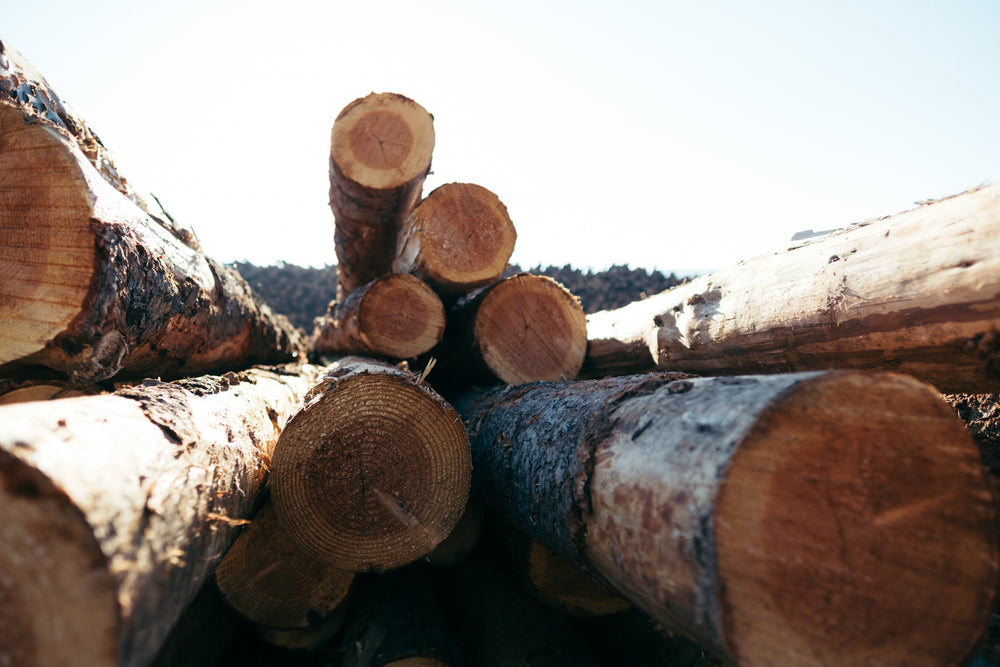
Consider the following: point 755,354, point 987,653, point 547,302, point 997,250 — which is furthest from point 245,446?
point 987,653

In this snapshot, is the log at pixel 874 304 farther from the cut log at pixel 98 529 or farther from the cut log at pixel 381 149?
the cut log at pixel 98 529

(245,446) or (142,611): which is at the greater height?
(245,446)

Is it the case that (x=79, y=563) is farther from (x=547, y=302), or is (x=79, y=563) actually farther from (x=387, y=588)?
(x=547, y=302)

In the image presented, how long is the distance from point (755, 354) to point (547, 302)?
1.15m

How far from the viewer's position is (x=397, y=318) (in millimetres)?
2621

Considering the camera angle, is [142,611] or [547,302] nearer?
[142,611]

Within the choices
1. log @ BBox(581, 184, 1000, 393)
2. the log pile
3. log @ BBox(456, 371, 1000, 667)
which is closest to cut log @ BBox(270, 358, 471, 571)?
the log pile

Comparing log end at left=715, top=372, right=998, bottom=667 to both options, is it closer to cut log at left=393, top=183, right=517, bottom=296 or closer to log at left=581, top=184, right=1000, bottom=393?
log at left=581, top=184, right=1000, bottom=393

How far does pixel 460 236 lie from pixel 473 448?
1.17 meters

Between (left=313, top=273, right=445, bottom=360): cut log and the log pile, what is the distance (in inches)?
0.7

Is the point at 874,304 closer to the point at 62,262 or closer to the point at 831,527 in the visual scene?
the point at 831,527

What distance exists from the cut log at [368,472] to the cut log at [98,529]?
0.90ft

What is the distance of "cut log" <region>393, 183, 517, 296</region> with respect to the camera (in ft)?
8.49

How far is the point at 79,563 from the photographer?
81 cm
